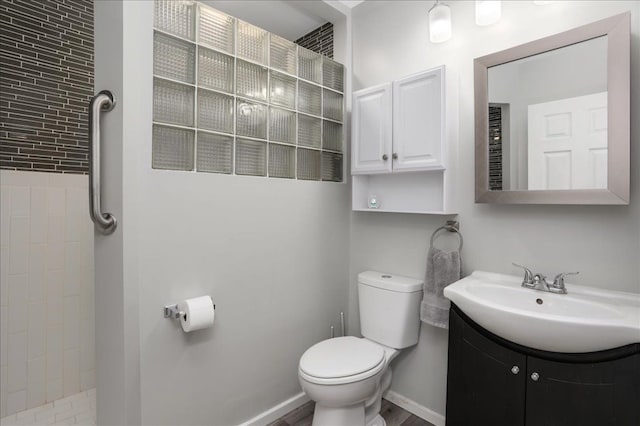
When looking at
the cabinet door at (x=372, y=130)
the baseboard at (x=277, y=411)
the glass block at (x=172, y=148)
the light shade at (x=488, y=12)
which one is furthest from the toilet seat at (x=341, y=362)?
the light shade at (x=488, y=12)

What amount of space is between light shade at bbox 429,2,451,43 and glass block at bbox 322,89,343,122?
29.2 inches

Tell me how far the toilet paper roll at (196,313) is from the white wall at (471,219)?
1.12m

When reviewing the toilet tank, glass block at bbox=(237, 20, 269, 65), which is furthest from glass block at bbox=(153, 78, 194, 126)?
the toilet tank

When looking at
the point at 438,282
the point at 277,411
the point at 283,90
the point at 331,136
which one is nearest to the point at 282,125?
the point at 283,90

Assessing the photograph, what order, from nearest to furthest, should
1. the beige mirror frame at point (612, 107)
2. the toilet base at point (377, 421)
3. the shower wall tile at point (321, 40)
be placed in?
1. the beige mirror frame at point (612, 107)
2. the toilet base at point (377, 421)
3. the shower wall tile at point (321, 40)

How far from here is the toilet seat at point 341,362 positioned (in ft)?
5.10

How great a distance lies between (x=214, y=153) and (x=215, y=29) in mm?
607

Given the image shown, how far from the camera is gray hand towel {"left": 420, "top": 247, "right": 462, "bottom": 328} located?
1.72 metres

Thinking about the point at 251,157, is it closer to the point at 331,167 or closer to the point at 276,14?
the point at 331,167

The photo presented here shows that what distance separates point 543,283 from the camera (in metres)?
1.43

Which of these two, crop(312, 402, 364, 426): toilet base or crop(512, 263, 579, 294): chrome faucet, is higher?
crop(512, 263, 579, 294): chrome faucet

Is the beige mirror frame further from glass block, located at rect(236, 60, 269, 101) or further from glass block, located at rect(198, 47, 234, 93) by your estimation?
glass block, located at rect(198, 47, 234, 93)

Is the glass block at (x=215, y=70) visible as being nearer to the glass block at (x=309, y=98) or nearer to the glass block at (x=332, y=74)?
the glass block at (x=309, y=98)

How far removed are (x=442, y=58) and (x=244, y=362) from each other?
78.3 inches
